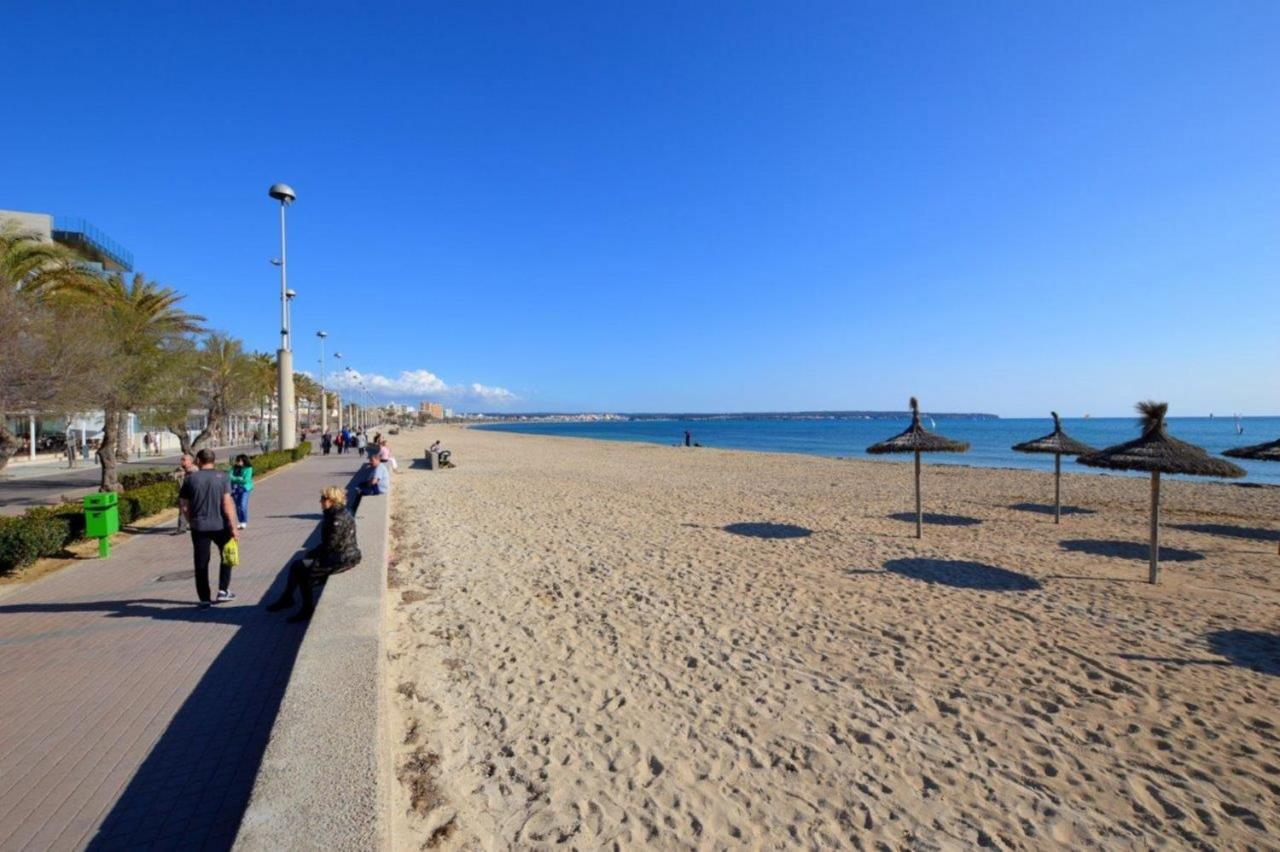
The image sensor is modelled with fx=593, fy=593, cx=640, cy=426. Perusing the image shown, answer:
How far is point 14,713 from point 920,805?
543 centimetres

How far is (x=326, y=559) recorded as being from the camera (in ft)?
18.1

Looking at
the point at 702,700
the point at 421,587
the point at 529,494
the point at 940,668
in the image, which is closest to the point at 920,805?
the point at 702,700

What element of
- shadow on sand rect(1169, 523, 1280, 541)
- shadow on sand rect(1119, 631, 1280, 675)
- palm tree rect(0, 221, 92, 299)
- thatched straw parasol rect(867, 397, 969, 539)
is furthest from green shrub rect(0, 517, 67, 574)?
shadow on sand rect(1169, 523, 1280, 541)

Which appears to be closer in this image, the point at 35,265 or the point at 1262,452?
the point at 1262,452

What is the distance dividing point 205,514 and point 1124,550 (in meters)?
12.3

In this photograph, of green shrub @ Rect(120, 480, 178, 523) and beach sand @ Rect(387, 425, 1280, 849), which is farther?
green shrub @ Rect(120, 480, 178, 523)

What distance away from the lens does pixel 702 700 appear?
414 cm

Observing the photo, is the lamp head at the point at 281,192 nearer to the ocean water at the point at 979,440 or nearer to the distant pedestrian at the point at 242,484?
the distant pedestrian at the point at 242,484

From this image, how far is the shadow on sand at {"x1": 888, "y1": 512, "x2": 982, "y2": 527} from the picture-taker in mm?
11468

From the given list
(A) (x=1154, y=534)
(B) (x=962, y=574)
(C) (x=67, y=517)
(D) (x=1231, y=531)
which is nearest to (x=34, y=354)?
(C) (x=67, y=517)

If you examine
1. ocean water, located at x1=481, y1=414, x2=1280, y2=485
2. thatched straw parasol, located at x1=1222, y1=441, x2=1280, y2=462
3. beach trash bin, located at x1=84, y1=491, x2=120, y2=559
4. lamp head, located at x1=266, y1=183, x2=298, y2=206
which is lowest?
ocean water, located at x1=481, y1=414, x2=1280, y2=485

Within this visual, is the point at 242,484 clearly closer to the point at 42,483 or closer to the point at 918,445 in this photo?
the point at 918,445

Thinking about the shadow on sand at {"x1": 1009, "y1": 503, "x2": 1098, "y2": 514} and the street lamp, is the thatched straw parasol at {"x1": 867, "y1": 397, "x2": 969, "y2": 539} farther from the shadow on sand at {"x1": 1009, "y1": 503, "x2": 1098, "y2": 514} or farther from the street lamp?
the street lamp

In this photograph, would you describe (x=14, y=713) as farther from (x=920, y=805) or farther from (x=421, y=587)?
(x=920, y=805)
